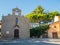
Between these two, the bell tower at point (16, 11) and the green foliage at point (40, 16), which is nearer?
the bell tower at point (16, 11)

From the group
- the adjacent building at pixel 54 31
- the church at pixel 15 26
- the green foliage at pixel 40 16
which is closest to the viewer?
the church at pixel 15 26

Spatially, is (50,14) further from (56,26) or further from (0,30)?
(0,30)

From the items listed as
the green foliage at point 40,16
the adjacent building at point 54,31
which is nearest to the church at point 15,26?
the adjacent building at point 54,31

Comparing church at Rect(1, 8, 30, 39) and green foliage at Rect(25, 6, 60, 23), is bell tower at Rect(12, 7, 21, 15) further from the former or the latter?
green foliage at Rect(25, 6, 60, 23)

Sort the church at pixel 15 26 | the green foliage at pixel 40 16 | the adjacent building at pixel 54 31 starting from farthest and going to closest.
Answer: the green foliage at pixel 40 16 < the adjacent building at pixel 54 31 < the church at pixel 15 26

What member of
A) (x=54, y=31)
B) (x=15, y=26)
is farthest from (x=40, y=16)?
(x=15, y=26)

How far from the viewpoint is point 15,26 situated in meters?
41.0

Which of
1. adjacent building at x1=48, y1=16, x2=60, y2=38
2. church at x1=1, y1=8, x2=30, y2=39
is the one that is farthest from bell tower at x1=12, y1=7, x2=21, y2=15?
adjacent building at x1=48, y1=16, x2=60, y2=38

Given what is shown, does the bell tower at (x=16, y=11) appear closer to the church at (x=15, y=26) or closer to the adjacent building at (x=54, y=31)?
the church at (x=15, y=26)

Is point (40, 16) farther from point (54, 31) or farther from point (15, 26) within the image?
point (15, 26)

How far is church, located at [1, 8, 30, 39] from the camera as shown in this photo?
4025 cm

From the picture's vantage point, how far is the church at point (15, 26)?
40250 millimetres

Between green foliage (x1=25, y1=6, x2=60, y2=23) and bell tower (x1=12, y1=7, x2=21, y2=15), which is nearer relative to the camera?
bell tower (x1=12, y1=7, x2=21, y2=15)

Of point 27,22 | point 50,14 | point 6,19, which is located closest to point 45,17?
point 50,14
